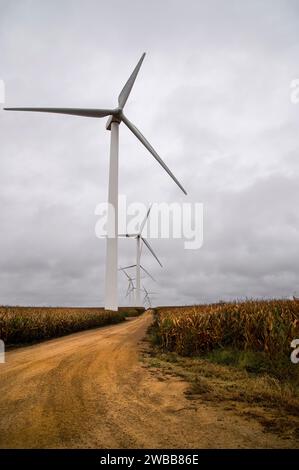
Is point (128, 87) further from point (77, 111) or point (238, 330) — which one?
point (238, 330)

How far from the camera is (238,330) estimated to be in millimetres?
14680

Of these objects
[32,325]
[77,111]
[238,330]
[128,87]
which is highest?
[128,87]

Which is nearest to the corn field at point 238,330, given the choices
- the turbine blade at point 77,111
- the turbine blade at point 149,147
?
the turbine blade at point 149,147

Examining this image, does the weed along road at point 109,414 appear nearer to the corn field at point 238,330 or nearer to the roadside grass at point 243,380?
the roadside grass at point 243,380

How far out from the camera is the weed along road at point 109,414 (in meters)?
5.73

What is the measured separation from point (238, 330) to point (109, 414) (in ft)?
29.4

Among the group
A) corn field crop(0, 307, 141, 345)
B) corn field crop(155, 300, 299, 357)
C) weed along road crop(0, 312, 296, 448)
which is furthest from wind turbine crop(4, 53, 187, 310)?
weed along road crop(0, 312, 296, 448)

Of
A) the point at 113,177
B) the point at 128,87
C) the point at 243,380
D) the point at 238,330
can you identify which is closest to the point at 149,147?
the point at 113,177

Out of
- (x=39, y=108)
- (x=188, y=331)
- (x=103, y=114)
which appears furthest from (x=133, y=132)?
(x=188, y=331)

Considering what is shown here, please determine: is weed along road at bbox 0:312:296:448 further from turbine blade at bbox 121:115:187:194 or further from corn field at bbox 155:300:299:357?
turbine blade at bbox 121:115:187:194

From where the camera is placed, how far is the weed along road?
5730mm

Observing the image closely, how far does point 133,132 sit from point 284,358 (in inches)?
1463

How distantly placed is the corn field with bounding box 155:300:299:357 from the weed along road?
13.9 ft
